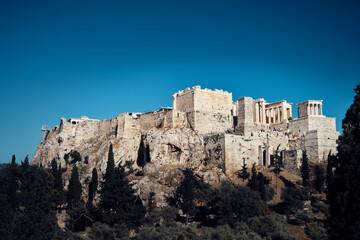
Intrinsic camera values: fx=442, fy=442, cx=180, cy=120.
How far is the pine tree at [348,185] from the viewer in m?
26.8

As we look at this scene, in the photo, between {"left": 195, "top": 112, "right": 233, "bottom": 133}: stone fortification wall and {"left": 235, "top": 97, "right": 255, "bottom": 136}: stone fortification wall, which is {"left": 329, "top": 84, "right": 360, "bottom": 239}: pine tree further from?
{"left": 195, "top": 112, "right": 233, "bottom": 133}: stone fortification wall

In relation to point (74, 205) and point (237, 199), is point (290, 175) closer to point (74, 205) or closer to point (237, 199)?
point (237, 199)

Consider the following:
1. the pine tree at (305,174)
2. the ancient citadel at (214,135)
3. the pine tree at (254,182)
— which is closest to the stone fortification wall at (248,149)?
the ancient citadel at (214,135)

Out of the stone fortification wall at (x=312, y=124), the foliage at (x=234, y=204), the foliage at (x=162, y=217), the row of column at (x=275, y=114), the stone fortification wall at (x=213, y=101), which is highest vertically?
the stone fortification wall at (x=213, y=101)

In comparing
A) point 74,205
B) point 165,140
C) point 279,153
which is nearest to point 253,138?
point 279,153

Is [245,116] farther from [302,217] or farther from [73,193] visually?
[73,193]

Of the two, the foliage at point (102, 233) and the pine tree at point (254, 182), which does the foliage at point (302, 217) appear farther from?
the foliage at point (102, 233)

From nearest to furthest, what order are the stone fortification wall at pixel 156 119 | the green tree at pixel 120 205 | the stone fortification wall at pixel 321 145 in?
1. the green tree at pixel 120 205
2. the stone fortification wall at pixel 321 145
3. the stone fortification wall at pixel 156 119

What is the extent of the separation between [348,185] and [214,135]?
36.9 meters

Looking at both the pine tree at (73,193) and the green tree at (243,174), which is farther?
the pine tree at (73,193)

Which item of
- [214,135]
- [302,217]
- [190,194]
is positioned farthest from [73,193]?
[302,217]

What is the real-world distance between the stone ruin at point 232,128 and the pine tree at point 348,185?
29.8 metres

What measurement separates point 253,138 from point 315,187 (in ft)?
42.2

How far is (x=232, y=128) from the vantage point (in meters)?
69.8
